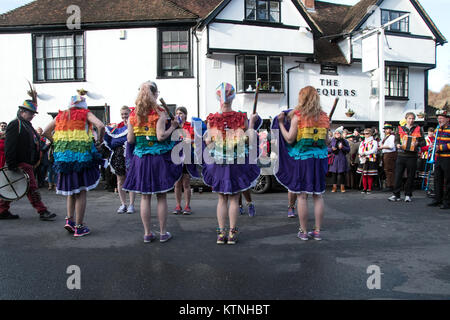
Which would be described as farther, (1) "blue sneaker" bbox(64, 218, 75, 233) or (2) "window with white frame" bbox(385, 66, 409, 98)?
(2) "window with white frame" bbox(385, 66, 409, 98)

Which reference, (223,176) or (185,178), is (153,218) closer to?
(185,178)

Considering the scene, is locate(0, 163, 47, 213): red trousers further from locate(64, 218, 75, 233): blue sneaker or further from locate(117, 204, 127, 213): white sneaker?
locate(64, 218, 75, 233): blue sneaker

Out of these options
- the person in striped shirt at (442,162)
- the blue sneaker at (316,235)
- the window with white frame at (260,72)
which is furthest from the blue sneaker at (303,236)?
the window with white frame at (260,72)

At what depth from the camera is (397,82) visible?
18.6 m

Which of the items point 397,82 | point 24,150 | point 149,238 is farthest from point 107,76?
point 397,82

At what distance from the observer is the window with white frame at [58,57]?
16.1 metres

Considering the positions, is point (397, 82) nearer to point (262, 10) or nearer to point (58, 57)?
point (262, 10)

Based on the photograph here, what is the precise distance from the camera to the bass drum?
6.35m

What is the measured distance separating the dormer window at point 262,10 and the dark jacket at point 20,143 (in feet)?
39.1

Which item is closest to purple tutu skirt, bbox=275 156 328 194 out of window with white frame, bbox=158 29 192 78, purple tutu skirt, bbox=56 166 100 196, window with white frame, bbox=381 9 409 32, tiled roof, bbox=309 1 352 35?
purple tutu skirt, bbox=56 166 100 196

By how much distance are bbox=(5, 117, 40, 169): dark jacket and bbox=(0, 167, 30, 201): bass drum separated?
5.5 inches

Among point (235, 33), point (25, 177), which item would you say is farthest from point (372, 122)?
point (25, 177)

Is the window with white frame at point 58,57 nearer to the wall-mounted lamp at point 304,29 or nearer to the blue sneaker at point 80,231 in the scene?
the wall-mounted lamp at point 304,29
